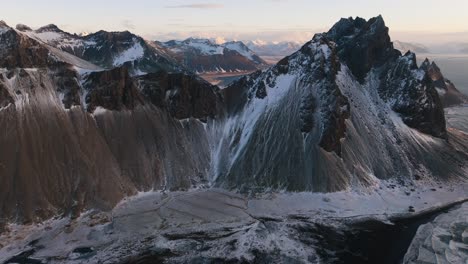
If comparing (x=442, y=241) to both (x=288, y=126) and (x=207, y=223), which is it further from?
(x=288, y=126)

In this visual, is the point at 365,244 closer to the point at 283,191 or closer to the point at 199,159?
the point at 283,191

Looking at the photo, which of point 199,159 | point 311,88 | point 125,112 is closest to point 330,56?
point 311,88

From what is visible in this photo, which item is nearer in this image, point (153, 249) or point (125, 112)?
point (153, 249)

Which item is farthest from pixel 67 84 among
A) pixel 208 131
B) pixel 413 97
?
pixel 413 97

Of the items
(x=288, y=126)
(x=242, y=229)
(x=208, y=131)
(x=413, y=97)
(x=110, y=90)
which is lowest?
(x=242, y=229)

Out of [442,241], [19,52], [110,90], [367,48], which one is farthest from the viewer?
[367,48]

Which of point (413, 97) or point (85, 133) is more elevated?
point (413, 97)

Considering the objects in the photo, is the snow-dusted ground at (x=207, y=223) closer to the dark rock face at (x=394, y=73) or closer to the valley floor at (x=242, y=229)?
the valley floor at (x=242, y=229)
